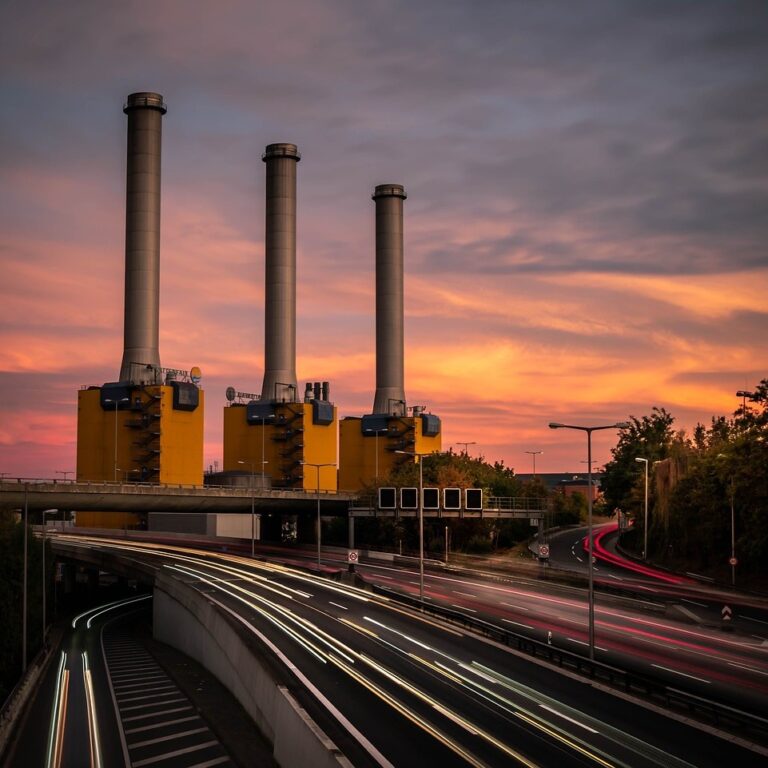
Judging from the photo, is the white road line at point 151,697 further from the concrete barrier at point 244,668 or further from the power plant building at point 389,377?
the power plant building at point 389,377

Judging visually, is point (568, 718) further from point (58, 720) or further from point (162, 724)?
point (58, 720)

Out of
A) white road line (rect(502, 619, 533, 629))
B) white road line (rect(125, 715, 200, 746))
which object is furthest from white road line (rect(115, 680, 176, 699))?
white road line (rect(502, 619, 533, 629))

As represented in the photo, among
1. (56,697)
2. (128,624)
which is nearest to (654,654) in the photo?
(56,697)

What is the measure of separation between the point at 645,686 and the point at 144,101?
122 m

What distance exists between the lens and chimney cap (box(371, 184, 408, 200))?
553ft

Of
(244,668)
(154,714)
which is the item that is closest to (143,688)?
(154,714)

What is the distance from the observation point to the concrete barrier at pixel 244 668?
30.3m

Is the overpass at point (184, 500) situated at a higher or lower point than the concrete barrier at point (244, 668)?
higher

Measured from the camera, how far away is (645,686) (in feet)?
125

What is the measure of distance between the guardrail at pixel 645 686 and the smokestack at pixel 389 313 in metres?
110

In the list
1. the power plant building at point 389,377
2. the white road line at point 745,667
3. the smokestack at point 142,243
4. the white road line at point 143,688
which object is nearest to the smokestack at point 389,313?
the power plant building at point 389,377

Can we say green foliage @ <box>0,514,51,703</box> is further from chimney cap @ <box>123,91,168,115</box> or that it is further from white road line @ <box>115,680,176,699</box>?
chimney cap @ <box>123,91,168,115</box>

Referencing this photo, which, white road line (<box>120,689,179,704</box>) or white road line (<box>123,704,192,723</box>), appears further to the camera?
white road line (<box>120,689,179,704</box>)

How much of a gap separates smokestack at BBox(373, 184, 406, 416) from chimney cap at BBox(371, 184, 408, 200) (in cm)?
225
